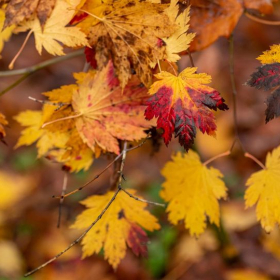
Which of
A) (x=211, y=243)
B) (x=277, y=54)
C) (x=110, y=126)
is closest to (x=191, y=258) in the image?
(x=211, y=243)

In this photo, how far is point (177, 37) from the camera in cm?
71

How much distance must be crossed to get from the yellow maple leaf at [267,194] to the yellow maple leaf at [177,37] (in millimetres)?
326

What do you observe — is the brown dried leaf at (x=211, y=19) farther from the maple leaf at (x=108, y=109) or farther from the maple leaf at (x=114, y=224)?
the maple leaf at (x=114, y=224)

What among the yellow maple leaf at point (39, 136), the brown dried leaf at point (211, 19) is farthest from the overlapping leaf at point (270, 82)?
the yellow maple leaf at point (39, 136)

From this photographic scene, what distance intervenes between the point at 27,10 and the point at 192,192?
53cm

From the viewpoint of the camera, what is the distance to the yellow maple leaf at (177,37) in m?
0.71

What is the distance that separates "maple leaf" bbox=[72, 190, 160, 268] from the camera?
3.09 feet

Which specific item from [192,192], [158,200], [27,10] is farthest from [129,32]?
[158,200]

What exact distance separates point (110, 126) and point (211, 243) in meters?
1.15

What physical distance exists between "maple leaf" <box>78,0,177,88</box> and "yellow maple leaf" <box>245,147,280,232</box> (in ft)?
1.07

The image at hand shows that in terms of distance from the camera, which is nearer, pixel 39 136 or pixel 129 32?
pixel 129 32

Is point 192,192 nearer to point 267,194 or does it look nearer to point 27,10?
point 267,194

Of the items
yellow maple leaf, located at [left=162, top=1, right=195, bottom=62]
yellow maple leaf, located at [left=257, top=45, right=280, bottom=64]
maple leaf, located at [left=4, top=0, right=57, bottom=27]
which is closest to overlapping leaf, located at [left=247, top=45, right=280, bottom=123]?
yellow maple leaf, located at [left=257, top=45, right=280, bottom=64]

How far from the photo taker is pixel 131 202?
3.17 feet
